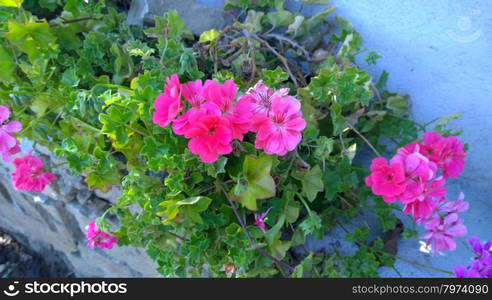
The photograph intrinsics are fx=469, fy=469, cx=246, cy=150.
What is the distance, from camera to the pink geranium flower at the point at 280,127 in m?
1.02

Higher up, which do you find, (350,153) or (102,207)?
(350,153)

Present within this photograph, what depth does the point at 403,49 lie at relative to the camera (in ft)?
4.76

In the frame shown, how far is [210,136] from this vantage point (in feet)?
3.22

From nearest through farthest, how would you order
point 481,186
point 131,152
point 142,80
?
point 142,80, point 131,152, point 481,186

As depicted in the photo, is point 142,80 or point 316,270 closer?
point 142,80

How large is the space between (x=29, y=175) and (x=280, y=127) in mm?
845

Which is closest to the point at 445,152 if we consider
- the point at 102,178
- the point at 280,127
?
the point at 280,127

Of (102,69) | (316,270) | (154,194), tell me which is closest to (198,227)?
(154,194)

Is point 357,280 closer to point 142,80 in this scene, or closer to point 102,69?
point 142,80

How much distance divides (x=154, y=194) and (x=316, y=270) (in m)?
0.54

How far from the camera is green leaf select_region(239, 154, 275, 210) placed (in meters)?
1.12

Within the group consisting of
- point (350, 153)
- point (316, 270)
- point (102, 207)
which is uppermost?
point (350, 153)

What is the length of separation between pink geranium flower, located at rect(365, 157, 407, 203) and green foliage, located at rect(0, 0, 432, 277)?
118 mm

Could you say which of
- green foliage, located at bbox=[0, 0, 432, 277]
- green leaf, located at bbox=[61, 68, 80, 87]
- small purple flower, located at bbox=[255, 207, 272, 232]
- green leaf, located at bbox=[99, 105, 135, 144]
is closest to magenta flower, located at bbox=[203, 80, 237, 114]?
green foliage, located at bbox=[0, 0, 432, 277]
